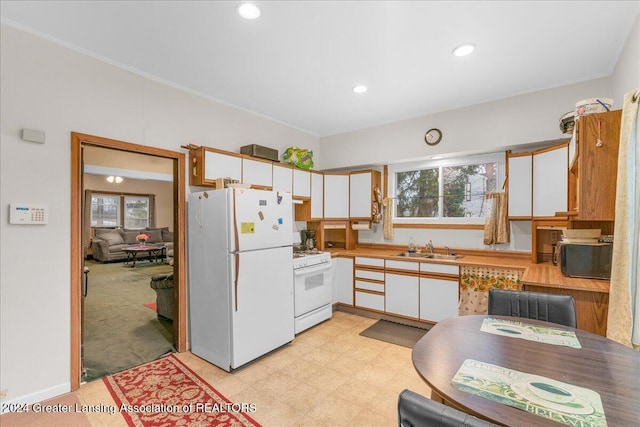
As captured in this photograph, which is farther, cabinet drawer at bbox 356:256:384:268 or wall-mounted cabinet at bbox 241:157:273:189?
Result: cabinet drawer at bbox 356:256:384:268

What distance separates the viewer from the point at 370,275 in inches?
151

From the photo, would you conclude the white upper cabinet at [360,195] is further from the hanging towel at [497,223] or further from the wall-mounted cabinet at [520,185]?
the wall-mounted cabinet at [520,185]

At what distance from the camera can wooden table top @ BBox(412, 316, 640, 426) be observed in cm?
90

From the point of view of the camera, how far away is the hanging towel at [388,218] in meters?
4.23

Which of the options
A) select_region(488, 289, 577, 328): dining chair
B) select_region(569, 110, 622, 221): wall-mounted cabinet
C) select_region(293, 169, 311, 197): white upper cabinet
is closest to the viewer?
select_region(488, 289, 577, 328): dining chair

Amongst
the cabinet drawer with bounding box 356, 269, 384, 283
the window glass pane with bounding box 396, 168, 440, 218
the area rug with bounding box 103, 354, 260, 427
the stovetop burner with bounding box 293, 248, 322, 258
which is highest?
the window glass pane with bounding box 396, 168, 440, 218

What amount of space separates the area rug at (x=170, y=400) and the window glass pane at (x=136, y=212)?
27.8 ft

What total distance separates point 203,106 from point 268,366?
9.03 ft

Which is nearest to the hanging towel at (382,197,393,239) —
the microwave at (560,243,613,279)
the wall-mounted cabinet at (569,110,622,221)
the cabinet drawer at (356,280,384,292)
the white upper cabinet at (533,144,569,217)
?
the cabinet drawer at (356,280,384,292)

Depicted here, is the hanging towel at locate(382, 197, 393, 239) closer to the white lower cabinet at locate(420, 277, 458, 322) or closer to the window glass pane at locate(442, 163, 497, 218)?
the window glass pane at locate(442, 163, 497, 218)

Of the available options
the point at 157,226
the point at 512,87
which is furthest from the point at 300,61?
the point at 157,226

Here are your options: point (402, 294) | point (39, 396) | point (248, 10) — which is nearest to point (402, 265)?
point (402, 294)

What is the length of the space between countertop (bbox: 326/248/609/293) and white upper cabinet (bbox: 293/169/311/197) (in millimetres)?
960

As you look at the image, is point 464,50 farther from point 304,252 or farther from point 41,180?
point 41,180
